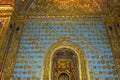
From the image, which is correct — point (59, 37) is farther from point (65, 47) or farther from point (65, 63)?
point (65, 63)

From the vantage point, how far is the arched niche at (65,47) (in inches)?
280

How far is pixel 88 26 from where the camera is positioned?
853 cm


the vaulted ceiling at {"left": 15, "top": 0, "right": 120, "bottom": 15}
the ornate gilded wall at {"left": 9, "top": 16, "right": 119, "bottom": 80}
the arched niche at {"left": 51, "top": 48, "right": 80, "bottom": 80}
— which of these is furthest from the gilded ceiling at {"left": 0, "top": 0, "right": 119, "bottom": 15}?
the arched niche at {"left": 51, "top": 48, "right": 80, "bottom": 80}

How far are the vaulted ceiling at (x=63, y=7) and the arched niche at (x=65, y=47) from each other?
1.88 meters

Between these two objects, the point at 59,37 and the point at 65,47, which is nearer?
the point at 65,47

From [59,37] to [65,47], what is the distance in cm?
66

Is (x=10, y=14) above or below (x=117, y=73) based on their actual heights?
above

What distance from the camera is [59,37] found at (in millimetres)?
8180

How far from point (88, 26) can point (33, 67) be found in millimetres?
3545

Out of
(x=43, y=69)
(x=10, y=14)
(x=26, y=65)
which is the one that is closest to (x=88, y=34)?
(x=43, y=69)

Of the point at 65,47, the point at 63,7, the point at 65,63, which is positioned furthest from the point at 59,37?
the point at 63,7

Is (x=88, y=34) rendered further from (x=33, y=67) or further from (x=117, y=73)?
(x=33, y=67)

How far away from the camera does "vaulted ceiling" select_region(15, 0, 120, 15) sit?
29.5 ft

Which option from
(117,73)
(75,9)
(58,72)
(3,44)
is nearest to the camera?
(117,73)
